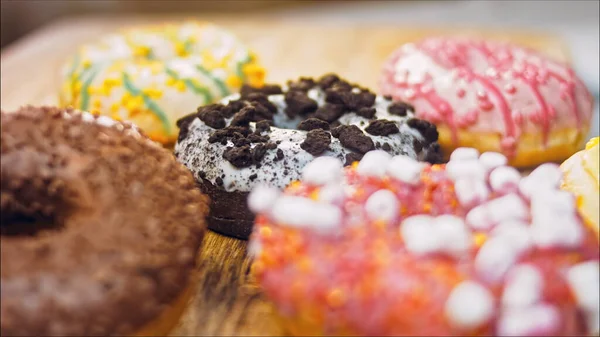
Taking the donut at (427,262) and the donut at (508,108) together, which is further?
the donut at (508,108)

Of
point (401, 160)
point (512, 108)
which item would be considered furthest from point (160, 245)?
point (512, 108)

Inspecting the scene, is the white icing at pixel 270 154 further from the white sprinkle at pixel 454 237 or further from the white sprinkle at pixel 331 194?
the white sprinkle at pixel 454 237

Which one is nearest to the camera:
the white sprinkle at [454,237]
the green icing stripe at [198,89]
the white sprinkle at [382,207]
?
the white sprinkle at [454,237]

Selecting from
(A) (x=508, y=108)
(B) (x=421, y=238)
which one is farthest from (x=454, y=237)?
(A) (x=508, y=108)

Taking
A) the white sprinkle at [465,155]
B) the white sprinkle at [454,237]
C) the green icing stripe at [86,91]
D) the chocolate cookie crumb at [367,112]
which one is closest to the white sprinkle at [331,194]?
the white sprinkle at [454,237]

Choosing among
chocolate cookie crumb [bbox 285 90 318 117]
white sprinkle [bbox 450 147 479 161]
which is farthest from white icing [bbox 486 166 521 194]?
chocolate cookie crumb [bbox 285 90 318 117]

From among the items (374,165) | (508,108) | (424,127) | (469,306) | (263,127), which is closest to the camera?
(469,306)

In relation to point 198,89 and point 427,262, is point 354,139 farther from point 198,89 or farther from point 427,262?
point 198,89
